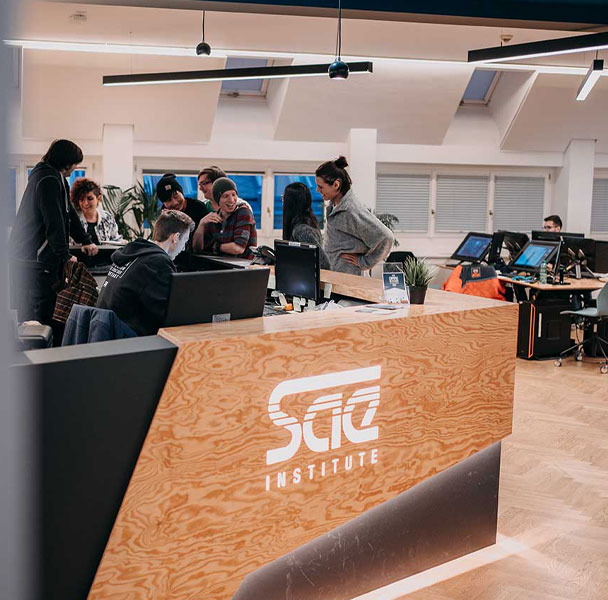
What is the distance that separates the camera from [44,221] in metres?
4.16

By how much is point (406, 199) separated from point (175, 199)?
18.8 feet

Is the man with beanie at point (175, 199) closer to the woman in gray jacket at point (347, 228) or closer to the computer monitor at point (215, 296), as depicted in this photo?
the woman in gray jacket at point (347, 228)

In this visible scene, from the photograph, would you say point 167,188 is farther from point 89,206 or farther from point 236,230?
point 89,206

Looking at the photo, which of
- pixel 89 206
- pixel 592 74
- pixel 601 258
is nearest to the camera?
pixel 89 206

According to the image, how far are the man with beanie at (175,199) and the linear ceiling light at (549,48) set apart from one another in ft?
9.15

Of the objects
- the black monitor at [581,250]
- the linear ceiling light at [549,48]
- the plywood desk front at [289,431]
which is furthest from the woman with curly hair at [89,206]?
the black monitor at [581,250]

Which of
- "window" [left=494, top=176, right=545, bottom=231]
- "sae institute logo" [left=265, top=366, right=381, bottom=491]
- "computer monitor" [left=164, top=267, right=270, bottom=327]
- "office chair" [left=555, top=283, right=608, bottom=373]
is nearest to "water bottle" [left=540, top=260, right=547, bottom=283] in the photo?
"office chair" [left=555, top=283, right=608, bottom=373]

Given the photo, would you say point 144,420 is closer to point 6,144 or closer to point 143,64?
point 6,144

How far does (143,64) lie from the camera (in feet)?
28.1

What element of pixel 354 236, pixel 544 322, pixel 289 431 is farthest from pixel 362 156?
pixel 289 431

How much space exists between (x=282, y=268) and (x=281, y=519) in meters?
1.90

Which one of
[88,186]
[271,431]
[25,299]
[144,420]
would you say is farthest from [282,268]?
[88,186]

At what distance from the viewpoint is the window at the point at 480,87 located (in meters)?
10.3

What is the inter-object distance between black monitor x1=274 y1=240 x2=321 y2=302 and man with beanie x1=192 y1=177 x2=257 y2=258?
0.82 meters
